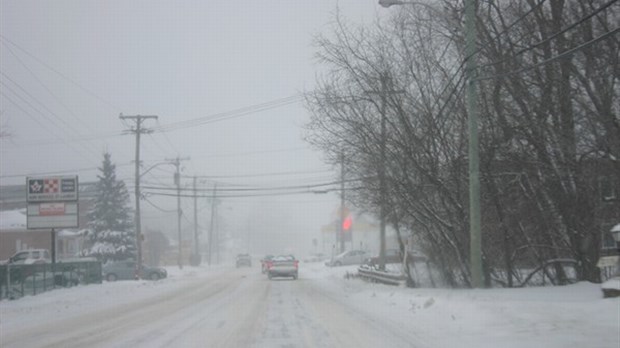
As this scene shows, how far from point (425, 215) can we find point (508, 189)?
281cm

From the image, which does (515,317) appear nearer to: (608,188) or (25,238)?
(608,188)

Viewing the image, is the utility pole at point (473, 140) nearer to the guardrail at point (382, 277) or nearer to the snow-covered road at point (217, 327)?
the snow-covered road at point (217, 327)

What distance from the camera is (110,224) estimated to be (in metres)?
58.1

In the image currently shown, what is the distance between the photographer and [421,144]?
2103 cm

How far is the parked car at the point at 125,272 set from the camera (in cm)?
4862

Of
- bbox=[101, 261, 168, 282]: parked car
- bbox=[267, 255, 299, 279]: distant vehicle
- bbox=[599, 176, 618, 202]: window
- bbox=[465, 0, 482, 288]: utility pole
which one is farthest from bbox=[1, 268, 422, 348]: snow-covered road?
bbox=[101, 261, 168, 282]: parked car

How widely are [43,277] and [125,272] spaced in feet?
63.2

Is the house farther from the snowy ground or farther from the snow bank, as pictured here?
the snow bank

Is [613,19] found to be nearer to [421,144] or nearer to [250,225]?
[421,144]

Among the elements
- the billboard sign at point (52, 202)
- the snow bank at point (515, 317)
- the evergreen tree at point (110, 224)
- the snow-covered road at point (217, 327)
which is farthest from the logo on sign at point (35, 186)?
the evergreen tree at point (110, 224)

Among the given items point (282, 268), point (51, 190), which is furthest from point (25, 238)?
point (51, 190)

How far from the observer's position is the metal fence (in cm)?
2645

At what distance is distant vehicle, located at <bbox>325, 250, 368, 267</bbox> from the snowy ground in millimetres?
36642

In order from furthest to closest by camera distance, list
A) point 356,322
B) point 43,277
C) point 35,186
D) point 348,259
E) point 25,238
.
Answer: point 25,238
point 348,259
point 35,186
point 43,277
point 356,322
